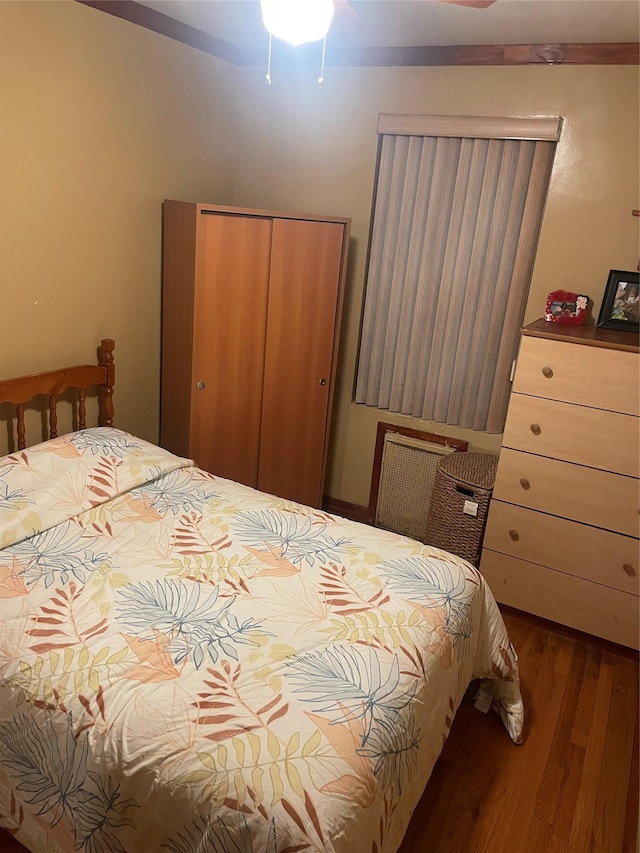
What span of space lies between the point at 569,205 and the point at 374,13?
1124 millimetres

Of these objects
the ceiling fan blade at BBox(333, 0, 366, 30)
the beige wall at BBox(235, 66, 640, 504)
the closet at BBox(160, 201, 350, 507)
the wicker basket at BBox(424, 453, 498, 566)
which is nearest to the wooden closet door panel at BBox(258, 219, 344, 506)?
the closet at BBox(160, 201, 350, 507)

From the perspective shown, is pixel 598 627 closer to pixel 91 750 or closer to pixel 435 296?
pixel 435 296

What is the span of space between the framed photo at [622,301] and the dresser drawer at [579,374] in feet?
1.14

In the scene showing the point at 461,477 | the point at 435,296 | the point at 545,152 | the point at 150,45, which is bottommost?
the point at 461,477

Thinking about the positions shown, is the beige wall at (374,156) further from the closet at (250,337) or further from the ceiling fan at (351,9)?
the ceiling fan at (351,9)

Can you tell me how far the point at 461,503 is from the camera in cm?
291

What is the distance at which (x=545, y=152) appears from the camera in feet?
9.00

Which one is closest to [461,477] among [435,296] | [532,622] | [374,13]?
[532,622]

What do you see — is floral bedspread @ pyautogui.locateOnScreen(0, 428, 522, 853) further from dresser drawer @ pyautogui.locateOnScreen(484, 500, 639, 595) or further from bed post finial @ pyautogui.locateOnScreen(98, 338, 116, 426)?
dresser drawer @ pyautogui.locateOnScreen(484, 500, 639, 595)

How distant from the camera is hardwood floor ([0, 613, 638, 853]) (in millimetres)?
1856

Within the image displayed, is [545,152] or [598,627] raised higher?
[545,152]

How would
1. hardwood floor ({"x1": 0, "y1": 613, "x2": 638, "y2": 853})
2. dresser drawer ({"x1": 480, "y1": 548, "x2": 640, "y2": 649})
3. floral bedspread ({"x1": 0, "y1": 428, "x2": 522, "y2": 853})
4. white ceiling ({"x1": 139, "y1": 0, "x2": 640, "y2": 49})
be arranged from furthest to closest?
dresser drawer ({"x1": 480, "y1": 548, "x2": 640, "y2": 649}) < white ceiling ({"x1": 139, "y1": 0, "x2": 640, "y2": 49}) < hardwood floor ({"x1": 0, "y1": 613, "x2": 638, "y2": 853}) < floral bedspread ({"x1": 0, "y1": 428, "x2": 522, "y2": 853})

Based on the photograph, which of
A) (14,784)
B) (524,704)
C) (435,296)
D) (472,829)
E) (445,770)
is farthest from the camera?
(435,296)

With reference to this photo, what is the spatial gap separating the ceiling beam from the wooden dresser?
1088 millimetres
